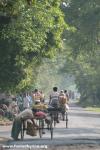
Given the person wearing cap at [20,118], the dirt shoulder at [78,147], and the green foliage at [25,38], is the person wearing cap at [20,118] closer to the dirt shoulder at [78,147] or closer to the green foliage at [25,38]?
the dirt shoulder at [78,147]

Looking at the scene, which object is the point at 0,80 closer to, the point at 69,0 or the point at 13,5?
the point at 13,5

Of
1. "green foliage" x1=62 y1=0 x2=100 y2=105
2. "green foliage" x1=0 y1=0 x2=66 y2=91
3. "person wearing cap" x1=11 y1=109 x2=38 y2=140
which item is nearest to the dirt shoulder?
"person wearing cap" x1=11 y1=109 x2=38 y2=140

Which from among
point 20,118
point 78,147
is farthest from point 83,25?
point 78,147

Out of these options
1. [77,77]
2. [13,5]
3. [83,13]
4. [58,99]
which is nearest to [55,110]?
[58,99]

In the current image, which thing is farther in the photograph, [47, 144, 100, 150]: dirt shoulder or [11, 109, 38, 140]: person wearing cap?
[11, 109, 38, 140]: person wearing cap

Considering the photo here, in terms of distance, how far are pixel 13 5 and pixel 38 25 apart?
35.5 ft

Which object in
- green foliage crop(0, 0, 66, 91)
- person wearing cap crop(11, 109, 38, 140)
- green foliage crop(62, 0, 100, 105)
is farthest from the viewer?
green foliage crop(62, 0, 100, 105)

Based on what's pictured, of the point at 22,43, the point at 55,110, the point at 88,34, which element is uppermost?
the point at 88,34

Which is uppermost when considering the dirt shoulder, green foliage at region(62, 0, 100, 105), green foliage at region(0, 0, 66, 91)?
green foliage at region(62, 0, 100, 105)

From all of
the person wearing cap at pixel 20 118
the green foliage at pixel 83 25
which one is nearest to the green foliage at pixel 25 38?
the person wearing cap at pixel 20 118

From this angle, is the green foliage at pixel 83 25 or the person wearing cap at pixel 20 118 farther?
the green foliage at pixel 83 25

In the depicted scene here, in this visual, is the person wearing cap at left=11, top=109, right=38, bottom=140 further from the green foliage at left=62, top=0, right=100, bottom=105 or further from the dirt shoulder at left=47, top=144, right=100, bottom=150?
the green foliage at left=62, top=0, right=100, bottom=105

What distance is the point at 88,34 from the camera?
5878 centimetres

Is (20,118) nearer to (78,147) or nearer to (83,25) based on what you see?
(78,147)
